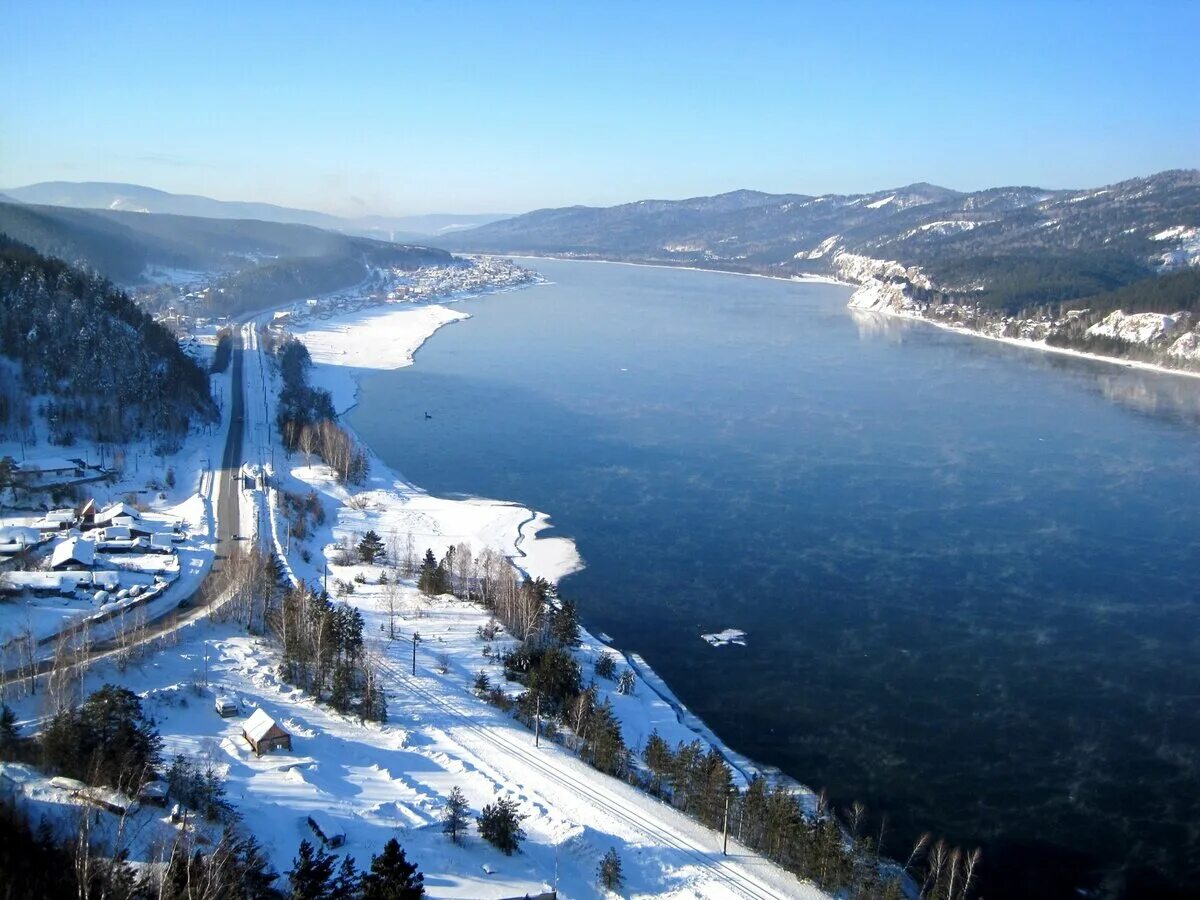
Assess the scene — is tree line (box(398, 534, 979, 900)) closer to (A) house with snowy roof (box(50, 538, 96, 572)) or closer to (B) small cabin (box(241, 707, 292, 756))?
(B) small cabin (box(241, 707, 292, 756))

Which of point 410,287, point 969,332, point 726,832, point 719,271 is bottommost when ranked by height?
point 726,832

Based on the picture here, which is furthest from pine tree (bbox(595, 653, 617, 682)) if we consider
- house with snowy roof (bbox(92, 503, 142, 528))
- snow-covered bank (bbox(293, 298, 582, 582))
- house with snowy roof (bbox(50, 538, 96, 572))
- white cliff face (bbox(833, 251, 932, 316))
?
white cliff face (bbox(833, 251, 932, 316))

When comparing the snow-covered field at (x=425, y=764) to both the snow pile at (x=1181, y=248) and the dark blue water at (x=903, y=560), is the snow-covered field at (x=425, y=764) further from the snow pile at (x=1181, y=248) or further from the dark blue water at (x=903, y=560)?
the snow pile at (x=1181, y=248)

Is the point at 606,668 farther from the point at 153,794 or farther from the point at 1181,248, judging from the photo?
the point at 1181,248

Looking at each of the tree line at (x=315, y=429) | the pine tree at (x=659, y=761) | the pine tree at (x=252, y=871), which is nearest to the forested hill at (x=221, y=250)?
the tree line at (x=315, y=429)

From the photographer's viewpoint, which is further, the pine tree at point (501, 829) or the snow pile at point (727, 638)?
the snow pile at point (727, 638)

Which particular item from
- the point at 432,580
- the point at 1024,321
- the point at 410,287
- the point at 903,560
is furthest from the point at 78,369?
the point at 410,287
